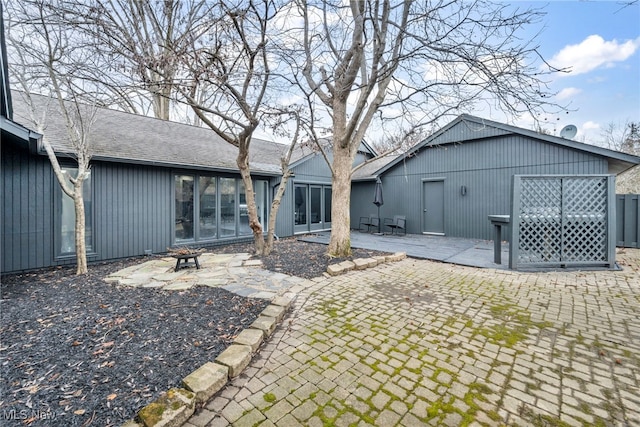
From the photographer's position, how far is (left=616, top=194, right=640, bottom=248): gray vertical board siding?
751 centimetres

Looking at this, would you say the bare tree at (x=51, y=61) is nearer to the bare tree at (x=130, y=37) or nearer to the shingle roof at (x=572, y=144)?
the bare tree at (x=130, y=37)

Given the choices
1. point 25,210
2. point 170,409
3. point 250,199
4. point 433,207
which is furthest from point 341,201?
point 25,210

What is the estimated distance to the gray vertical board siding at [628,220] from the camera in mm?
7508

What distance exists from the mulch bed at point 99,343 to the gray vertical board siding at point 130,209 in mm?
1761

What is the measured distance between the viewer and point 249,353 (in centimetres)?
241

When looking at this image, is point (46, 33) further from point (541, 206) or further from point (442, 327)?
point (541, 206)

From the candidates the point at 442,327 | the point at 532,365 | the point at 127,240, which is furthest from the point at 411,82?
the point at 127,240

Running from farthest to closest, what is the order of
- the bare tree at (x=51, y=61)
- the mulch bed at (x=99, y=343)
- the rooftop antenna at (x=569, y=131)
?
the rooftop antenna at (x=569, y=131), the bare tree at (x=51, y=61), the mulch bed at (x=99, y=343)

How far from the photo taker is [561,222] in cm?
542

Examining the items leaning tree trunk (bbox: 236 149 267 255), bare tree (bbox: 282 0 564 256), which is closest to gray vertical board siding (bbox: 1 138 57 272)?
leaning tree trunk (bbox: 236 149 267 255)

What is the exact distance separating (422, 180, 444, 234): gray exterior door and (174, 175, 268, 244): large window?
22.3 ft

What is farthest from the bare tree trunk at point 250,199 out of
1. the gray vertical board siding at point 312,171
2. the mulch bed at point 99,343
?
the gray vertical board siding at point 312,171

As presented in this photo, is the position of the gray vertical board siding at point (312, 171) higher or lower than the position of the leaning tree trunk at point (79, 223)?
higher

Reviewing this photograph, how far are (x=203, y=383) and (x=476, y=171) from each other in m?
10.3
